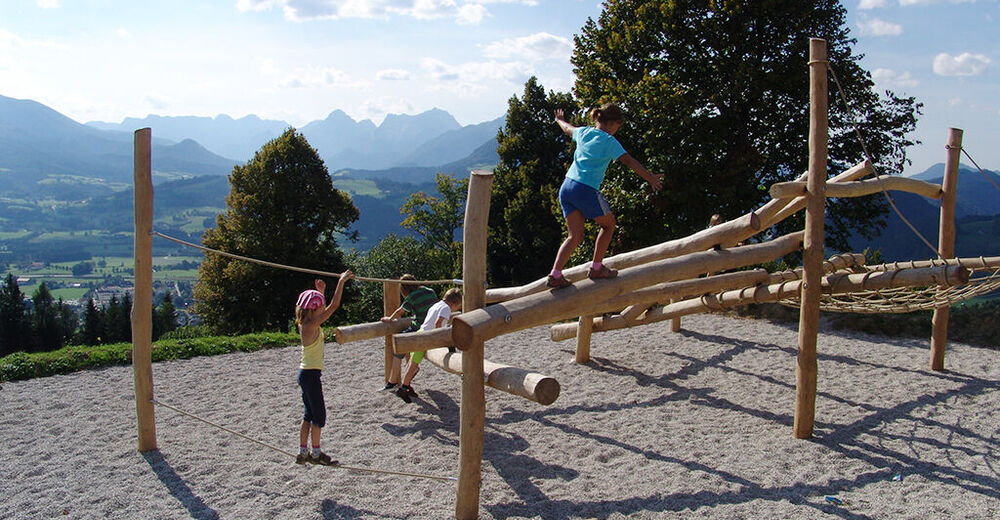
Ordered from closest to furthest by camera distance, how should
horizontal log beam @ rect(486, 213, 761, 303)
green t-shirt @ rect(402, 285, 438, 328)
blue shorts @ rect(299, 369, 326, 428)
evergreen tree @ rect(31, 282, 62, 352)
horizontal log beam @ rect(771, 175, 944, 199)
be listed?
1. blue shorts @ rect(299, 369, 326, 428)
2. horizontal log beam @ rect(486, 213, 761, 303)
3. horizontal log beam @ rect(771, 175, 944, 199)
4. green t-shirt @ rect(402, 285, 438, 328)
5. evergreen tree @ rect(31, 282, 62, 352)

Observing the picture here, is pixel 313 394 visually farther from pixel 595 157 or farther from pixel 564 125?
pixel 564 125

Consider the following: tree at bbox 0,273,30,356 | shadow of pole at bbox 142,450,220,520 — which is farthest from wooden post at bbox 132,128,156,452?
tree at bbox 0,273,30,356

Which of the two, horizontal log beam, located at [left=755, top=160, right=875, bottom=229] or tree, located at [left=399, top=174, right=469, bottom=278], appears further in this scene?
tree, located at [left=399, top=174, right=469, bottom=278]

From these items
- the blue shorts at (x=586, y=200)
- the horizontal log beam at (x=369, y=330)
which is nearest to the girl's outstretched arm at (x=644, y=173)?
the blue shorts at (x=586, y=200)

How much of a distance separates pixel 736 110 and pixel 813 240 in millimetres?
9308

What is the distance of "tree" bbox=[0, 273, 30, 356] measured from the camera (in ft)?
100

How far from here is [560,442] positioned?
6648mm

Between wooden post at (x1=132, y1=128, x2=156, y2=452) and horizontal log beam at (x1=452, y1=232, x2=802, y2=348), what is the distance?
11.1 feet

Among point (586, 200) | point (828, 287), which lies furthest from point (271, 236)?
point (586, 200)

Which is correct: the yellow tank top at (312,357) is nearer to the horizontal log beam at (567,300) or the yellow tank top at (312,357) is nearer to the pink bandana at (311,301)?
the pink bandana at (311,301)

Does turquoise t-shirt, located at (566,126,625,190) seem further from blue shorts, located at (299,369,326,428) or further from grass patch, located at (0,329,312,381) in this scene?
grass patch, located at (0,329,312,381)

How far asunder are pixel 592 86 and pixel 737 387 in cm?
987

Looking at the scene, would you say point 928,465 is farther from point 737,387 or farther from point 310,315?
point 310,315

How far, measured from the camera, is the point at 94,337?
33.0 meters
